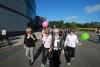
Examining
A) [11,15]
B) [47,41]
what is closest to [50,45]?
[47,41]

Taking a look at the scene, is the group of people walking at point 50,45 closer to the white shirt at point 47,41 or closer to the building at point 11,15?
the white shirt at point 47,41

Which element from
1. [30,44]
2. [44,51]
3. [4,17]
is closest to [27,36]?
[30,44]

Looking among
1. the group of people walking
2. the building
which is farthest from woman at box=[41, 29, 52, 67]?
the building

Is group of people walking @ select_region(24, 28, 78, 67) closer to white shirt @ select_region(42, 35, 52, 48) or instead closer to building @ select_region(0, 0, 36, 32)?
white shirt @ select_region(42, 35, 52, 48)

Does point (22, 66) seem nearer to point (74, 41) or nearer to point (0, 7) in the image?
point (74, 41)

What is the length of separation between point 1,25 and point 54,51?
31774 millimetres

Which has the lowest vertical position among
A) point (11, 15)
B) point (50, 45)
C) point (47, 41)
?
point (50, 45)

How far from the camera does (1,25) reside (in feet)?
127

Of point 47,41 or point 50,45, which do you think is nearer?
point 50,45

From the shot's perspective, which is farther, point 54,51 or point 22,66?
point 22,66

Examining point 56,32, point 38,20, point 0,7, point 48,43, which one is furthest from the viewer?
point 38,20

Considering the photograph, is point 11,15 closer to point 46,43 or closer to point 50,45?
point 46,43

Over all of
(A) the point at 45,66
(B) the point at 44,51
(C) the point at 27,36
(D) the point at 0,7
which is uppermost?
(D) the point at 0,7

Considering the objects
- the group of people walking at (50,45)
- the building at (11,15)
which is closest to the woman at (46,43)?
the group of people walking at (50,45)
